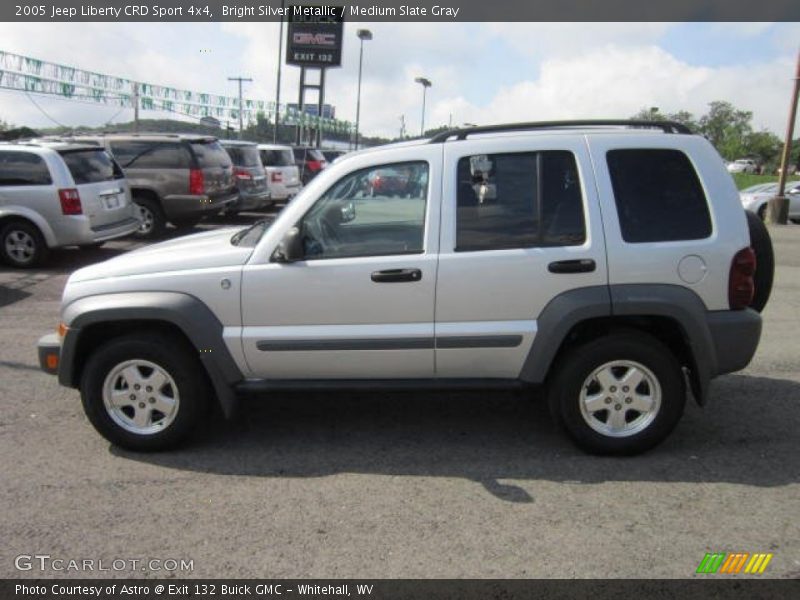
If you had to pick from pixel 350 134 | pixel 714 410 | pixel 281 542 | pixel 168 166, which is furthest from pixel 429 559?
pixel 350 134

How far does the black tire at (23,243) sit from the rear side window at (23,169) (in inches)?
22.3

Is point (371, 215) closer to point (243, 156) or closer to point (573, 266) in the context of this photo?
point (573, 266)

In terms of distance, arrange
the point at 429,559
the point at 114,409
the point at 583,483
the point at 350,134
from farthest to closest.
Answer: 1. the point at 350,134
2. the point at 114,409
3. the point at 583,483
4. the point at 429,559

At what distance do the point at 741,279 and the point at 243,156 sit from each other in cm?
1270

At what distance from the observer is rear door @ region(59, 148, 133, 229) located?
9562 mm

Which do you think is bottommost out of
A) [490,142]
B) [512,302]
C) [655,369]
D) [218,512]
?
[218,512]

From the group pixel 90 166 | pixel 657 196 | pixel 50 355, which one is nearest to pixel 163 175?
pixel 90 166

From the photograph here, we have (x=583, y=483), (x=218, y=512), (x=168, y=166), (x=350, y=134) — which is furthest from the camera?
(x=350, y=134)

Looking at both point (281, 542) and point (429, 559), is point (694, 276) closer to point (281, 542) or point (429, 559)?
point (429, 559)

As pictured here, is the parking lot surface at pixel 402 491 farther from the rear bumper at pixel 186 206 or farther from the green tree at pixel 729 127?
the green tree at pixel 729 127

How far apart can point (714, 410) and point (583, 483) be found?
156cm

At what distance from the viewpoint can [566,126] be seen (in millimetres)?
4102

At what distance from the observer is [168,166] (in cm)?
1220

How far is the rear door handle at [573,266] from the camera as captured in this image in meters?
3.79
